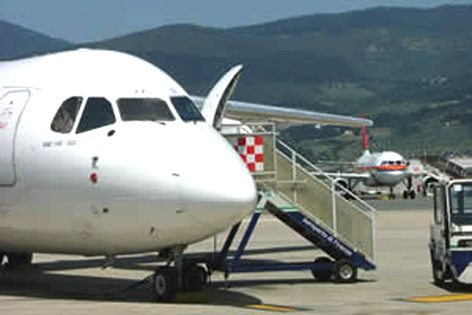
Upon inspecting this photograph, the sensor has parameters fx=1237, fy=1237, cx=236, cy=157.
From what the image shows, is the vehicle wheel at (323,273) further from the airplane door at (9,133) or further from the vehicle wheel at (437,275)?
the airplane door at (9,133)

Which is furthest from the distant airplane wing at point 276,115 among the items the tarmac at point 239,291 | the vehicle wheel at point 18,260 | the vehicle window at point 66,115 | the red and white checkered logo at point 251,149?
the vehicle window at point 66,115

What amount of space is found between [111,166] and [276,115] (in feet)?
46.7

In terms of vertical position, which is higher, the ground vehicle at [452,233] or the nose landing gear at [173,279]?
the ground vehicle at [452,233]

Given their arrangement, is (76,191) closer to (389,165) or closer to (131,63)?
(131,63)

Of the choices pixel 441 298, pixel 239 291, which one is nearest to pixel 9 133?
pixel 239 291

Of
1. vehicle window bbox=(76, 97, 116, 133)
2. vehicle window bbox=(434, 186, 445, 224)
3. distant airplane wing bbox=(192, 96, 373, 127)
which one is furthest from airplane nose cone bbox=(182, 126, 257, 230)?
distant airplane wing bbox=(192, 96, 373, 127)

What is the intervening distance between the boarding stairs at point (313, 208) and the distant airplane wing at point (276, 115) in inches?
239

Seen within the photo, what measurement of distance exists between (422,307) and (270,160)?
508 centimetres

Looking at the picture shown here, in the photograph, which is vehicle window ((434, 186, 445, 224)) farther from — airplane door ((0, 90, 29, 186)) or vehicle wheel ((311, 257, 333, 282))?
airplane door ((0, 90, 29, 186))

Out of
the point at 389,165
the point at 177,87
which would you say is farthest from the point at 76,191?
the point at 389,165

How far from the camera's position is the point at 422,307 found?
698 inches

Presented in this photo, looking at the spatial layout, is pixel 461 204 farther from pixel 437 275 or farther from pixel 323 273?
pixel 323 273

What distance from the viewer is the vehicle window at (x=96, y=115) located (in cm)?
1812

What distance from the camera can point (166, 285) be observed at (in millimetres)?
18156
